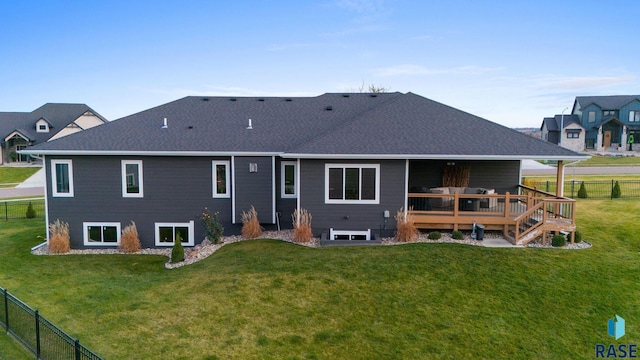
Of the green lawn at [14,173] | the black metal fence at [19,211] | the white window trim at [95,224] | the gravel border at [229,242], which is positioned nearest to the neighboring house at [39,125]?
the green lawn at [14,173]

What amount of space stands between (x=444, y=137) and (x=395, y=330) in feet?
28.2

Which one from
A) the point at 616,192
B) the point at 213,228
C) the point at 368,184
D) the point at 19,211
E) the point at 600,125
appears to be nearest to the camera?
the point at 368,184

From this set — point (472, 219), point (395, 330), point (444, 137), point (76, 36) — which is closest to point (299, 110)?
point (444, 137)

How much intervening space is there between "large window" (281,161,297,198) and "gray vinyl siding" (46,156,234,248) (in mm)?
2141

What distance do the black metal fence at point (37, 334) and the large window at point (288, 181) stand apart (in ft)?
30.3

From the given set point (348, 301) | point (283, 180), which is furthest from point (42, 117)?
point (348, 301)

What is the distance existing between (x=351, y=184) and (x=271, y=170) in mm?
3120

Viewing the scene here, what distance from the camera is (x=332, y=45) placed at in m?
28.4

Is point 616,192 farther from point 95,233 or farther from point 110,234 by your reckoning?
point 95,233

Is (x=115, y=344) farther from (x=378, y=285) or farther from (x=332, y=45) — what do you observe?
(x=332, y=45)

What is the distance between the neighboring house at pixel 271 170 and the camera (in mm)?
14148

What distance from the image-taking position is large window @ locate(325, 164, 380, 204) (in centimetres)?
1420

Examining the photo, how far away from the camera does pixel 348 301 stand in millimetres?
9391

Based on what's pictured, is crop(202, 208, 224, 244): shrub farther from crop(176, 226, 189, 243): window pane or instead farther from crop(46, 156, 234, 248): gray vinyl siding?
crop(176, 226, 189, 243): window pane
